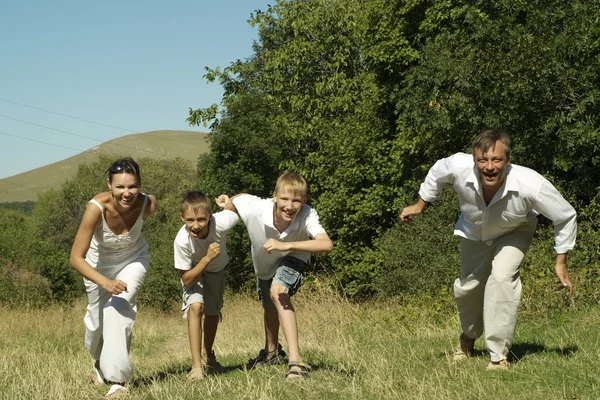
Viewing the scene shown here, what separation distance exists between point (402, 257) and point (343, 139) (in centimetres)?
827

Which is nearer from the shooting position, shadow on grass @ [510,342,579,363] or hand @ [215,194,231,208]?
shadow on grass @ [510,342,579,363]

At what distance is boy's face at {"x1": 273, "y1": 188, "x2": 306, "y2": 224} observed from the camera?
651 centimetres

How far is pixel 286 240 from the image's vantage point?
677 centimetres

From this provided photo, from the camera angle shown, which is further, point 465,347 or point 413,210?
point 465,347

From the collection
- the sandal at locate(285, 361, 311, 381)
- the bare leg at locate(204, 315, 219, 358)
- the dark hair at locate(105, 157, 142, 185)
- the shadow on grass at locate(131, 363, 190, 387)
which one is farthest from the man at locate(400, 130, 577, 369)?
the shadow on grass at locate(131, 363, 190, 387)

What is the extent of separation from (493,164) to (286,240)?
1801 mm

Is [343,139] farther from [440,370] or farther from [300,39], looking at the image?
[440,370]

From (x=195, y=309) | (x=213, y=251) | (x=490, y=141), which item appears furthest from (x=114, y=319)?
(x=490, y=141)

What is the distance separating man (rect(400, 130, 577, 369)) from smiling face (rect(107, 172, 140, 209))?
90.3 inches

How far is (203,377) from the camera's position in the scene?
6855 millimetres

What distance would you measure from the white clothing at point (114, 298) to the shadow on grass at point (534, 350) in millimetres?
3184

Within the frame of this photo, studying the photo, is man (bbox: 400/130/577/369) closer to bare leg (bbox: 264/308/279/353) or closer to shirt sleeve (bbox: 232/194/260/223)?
shirt sleeve (bbox: 232/194/260/223)

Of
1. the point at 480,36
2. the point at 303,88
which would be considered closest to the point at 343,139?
the point at 303,88

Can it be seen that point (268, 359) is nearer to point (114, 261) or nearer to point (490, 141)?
point (114, 261)
